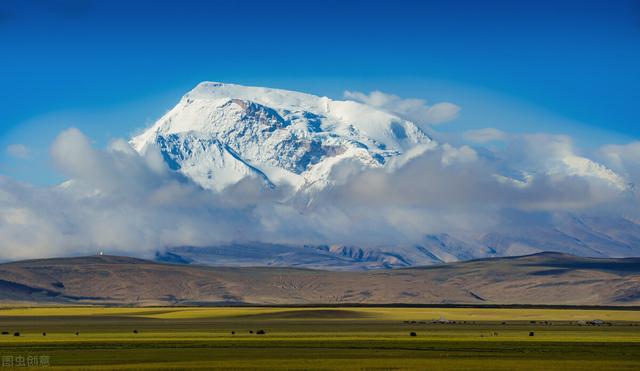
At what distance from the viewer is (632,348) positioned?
10981 centimetres

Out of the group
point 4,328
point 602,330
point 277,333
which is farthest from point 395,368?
point 4,328

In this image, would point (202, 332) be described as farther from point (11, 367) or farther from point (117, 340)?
point (11, 367)

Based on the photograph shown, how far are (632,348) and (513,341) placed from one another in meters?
16.8

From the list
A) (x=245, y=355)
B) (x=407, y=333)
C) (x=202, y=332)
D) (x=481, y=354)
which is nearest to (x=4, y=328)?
(x=202, y=332)

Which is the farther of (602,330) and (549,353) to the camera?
(602,330)

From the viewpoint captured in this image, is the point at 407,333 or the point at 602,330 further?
the point at 602,330

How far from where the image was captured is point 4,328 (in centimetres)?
16350

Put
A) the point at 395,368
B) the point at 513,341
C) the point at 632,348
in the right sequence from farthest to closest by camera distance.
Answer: the point at 513,341 < the point at 632,348 < the point at 395,368

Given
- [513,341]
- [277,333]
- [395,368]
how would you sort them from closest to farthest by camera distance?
[395,368], [513,341], [277,333]

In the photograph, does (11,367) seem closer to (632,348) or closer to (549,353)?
(549,353)

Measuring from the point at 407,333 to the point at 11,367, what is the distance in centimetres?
6848

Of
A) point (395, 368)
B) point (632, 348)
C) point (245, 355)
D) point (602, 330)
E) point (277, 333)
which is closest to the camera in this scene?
point (395, 368)

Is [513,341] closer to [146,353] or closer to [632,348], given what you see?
[632,348]

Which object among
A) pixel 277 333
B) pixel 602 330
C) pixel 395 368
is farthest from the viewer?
pixel 602 330
